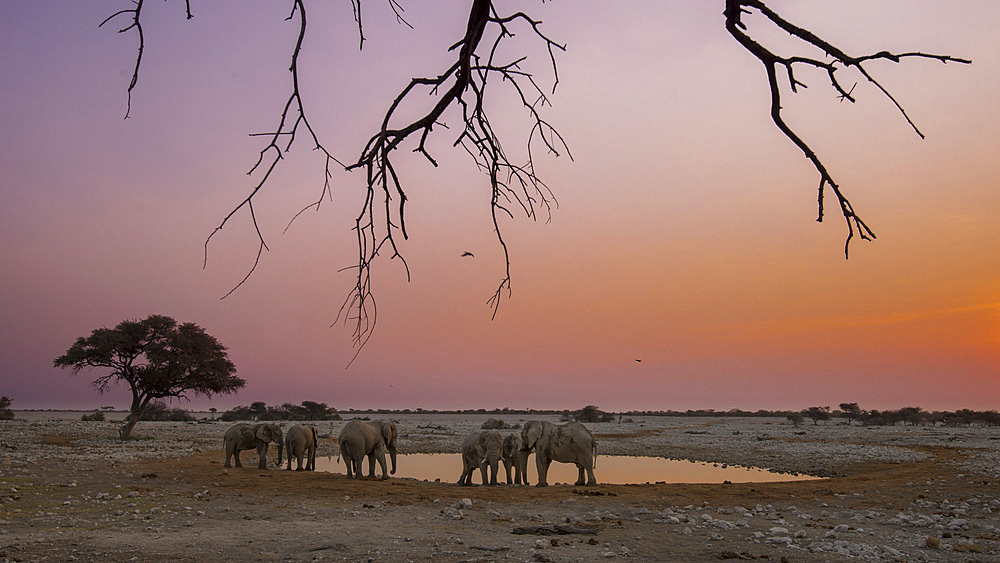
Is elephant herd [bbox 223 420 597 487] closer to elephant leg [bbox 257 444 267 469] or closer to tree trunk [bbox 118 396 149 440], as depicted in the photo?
elephant leg [bbox 257 444 267 469]

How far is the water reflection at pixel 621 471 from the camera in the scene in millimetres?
19594

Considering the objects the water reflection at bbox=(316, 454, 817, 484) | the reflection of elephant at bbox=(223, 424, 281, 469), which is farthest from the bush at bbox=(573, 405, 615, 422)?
the reflection of elephant at bbox=(223, 424, 281, 469)

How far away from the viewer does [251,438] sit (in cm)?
2092

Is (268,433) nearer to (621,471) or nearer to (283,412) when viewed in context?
(621,471)

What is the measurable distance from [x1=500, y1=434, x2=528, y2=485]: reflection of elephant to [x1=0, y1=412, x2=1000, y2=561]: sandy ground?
301 cm

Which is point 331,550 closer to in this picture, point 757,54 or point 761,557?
point 761,557

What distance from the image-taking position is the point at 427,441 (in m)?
36.1

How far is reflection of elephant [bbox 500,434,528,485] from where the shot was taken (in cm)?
1691

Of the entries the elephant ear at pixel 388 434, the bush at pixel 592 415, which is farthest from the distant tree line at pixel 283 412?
the elephant ear at pixel 388 434

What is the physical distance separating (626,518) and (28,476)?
41.5 ft

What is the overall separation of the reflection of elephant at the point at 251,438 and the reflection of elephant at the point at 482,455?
737cm

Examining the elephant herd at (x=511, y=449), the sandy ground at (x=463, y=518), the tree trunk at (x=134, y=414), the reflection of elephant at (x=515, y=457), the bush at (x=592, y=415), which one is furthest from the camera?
the bush at (x=592, y=415)

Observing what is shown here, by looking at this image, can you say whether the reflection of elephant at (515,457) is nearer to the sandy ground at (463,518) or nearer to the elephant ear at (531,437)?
the elephant ear at (531,437)

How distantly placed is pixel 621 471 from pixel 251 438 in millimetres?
12911
